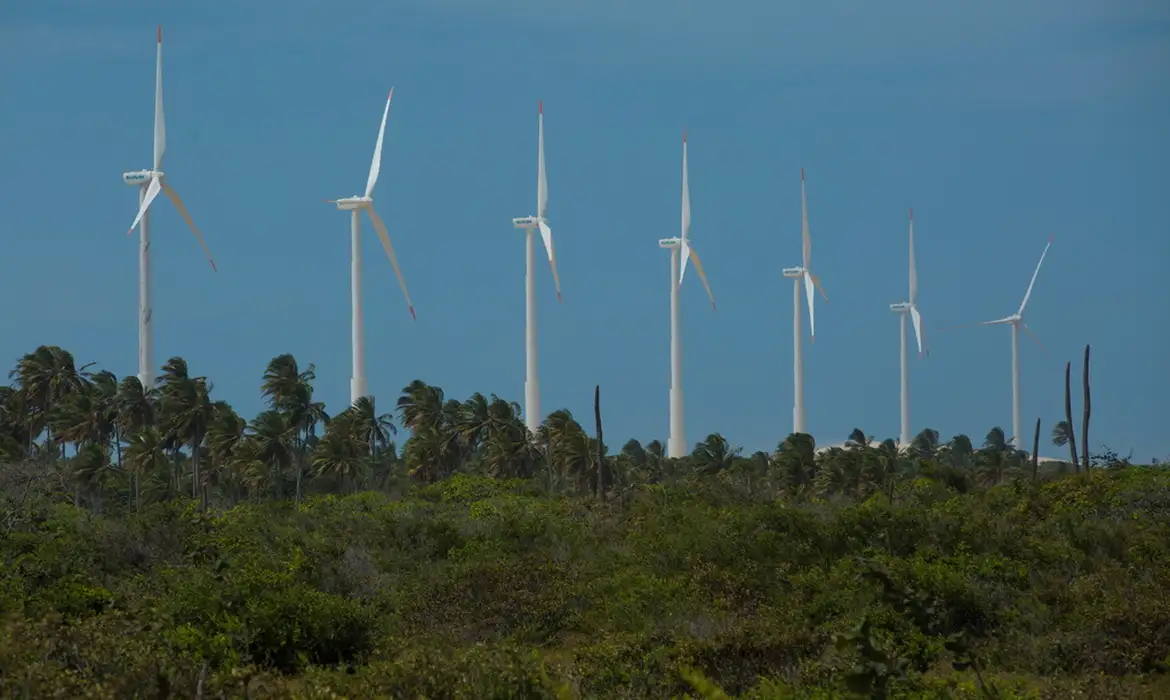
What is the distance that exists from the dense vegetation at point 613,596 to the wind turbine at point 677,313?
51530 millimetres

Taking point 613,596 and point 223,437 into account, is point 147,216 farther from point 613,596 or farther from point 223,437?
point 613,596

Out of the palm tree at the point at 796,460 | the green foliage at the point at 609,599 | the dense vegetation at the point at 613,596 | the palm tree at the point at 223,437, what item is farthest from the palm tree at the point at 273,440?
the green foliage at the point at 609,599

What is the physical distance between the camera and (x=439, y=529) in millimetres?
31672

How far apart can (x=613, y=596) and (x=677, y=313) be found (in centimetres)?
7213

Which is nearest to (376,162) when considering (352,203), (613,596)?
(352,203)

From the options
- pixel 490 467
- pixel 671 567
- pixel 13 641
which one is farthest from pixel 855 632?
pixel 490 467

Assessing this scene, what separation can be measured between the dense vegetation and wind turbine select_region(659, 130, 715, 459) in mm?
51530

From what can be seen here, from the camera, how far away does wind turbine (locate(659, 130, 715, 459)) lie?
3745 inches

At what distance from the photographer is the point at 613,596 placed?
26141mm

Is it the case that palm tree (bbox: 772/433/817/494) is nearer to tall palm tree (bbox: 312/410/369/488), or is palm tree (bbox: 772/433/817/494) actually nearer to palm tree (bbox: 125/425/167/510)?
tall palm tree (bbox: 312/410/369/488)

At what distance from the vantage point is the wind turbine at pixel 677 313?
3745 inches

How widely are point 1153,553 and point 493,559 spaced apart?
11349 millimetres

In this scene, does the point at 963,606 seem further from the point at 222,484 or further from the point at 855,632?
the point at 222,484

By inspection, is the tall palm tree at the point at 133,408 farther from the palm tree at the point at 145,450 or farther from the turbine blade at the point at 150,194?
the turbine blade at the point at 150,194
